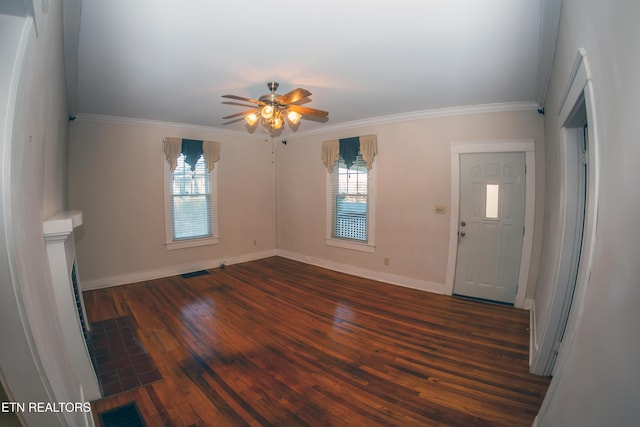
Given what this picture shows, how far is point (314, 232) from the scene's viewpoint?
5332 mm

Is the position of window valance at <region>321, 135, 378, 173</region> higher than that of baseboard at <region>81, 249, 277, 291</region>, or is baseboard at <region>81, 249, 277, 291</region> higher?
window valance at <region>321, 135, 378, 173</region>

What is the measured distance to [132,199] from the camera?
426 cm

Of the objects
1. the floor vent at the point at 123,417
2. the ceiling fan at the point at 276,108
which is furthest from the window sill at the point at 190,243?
the floor vent at the point at 123,417

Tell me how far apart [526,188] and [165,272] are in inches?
223

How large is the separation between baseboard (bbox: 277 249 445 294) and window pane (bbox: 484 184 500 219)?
3.95ft

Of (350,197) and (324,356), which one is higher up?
(350,197)

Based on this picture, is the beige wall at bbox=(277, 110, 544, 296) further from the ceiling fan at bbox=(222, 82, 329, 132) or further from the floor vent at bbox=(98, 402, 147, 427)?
the floor vent at bbox=(98, 402, 147, 427)

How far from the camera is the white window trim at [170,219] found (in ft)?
14.9

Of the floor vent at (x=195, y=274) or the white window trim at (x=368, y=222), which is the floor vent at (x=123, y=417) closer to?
the floor vent at (x=195, y=274)

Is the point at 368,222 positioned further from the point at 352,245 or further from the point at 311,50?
the point at 311,50

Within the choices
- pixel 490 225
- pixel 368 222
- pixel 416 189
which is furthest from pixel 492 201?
pixel 368 222

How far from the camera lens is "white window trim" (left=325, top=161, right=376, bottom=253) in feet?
14.7

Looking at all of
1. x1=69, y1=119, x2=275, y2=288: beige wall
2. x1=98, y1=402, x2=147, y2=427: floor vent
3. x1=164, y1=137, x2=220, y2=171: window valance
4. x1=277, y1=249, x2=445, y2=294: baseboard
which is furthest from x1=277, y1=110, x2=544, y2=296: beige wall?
x1=98, y1=402, x2=147, y2=427: floor vent

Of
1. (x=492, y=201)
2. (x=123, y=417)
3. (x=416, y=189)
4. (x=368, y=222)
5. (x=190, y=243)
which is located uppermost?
(x=416, y=189)
